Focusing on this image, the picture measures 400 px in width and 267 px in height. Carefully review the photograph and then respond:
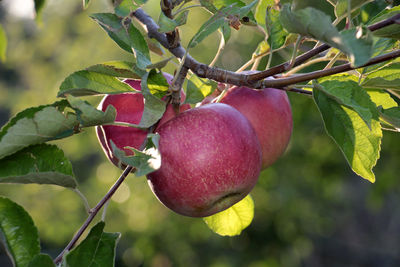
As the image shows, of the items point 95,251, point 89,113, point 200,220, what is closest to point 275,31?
point 89,113

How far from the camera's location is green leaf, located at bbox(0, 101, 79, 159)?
598 millimetres

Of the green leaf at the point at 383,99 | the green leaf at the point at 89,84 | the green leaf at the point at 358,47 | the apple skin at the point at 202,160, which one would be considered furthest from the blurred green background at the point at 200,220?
the green leaf at the point at 358,47

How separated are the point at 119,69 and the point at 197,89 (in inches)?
5.2

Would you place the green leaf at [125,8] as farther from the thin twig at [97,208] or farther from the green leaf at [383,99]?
the green leaf at [383,99]

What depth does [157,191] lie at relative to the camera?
0.75 m

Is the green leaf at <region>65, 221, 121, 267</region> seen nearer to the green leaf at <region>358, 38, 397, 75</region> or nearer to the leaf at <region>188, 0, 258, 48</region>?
the leaf at <region>188, 0, 258, 48</region>

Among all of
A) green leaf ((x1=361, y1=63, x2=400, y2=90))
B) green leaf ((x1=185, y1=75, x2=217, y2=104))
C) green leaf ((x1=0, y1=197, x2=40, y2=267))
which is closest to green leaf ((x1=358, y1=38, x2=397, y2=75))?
green leaf ((x1=361, y1=63, x2=400, y2=90))

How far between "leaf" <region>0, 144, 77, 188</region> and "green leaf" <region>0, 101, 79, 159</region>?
0.10ft

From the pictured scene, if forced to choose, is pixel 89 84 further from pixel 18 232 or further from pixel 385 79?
pixel 385 79

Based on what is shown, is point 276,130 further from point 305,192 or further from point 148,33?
point 305,192

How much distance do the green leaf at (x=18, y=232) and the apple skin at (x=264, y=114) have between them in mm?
401

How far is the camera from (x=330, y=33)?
0.48m

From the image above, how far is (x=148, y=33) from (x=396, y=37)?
407 millimetres

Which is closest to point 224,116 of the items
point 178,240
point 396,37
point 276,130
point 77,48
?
point 276,130
